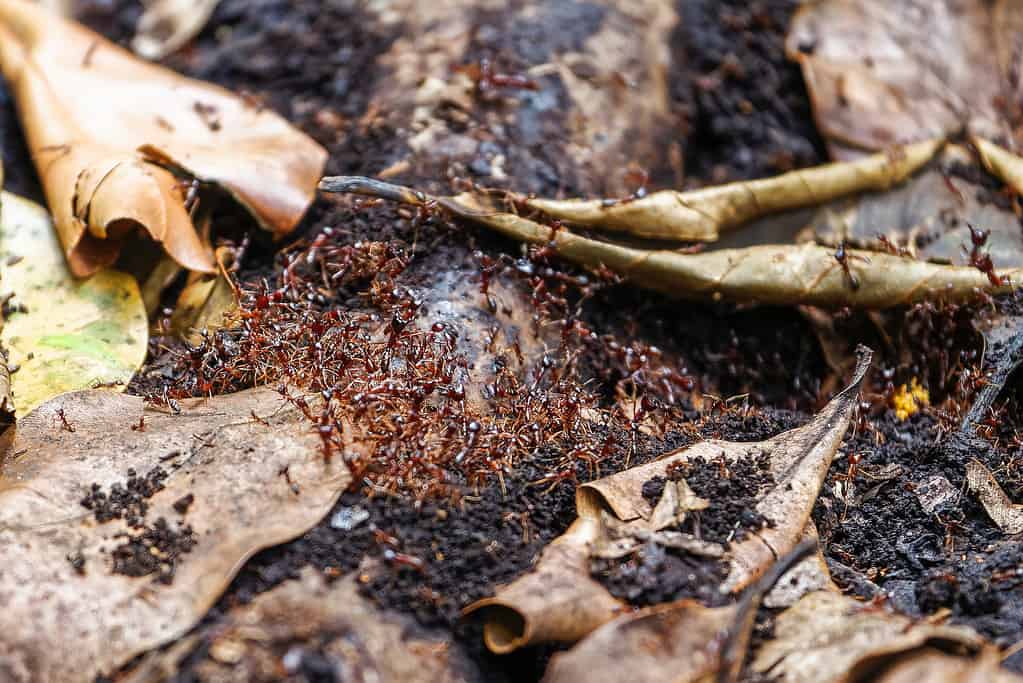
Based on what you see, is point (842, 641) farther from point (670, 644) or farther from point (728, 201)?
point (728, 201)

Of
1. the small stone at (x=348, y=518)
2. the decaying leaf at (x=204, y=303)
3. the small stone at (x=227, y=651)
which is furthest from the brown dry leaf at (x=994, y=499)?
the decaying leaf at (x=204, y=303)

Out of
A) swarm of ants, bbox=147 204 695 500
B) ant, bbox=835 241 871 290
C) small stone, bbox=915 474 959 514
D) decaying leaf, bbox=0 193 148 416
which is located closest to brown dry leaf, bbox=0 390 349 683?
swarm of ants, bbox=147 204 695 500

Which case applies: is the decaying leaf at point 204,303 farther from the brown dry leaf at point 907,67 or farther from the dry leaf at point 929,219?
the brown dry leaf at point 907,67

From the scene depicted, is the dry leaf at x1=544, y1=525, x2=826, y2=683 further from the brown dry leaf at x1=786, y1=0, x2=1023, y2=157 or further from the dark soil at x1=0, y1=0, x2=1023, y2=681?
the brown dry leaf at x1=786, y1=0, x2=1023, y2=157

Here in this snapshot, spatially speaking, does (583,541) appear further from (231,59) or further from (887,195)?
(231,59)

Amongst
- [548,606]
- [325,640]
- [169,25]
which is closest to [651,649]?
[548,606]
